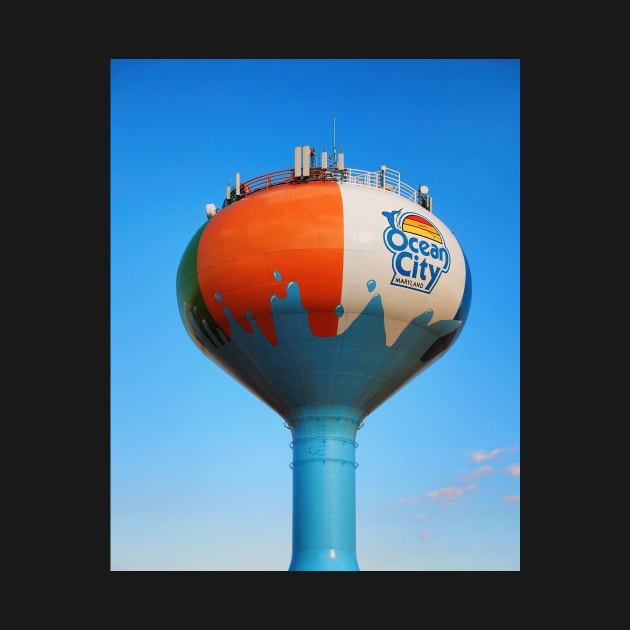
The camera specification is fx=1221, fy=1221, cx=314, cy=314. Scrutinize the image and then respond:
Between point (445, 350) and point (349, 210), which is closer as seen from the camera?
point (349, 210)

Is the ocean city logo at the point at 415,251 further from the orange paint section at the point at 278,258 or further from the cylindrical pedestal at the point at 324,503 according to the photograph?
the cylindrical pedestal at the point at 324,503

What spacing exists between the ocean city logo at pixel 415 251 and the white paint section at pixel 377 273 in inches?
5.1

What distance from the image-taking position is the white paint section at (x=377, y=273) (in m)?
28.9

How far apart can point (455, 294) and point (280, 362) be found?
4723 mm

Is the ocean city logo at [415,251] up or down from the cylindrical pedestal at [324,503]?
up

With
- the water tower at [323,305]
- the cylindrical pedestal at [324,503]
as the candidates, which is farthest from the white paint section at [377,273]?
the cylindrical pedestal at [324,503]

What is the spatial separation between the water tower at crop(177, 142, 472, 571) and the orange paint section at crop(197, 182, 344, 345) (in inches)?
1.1

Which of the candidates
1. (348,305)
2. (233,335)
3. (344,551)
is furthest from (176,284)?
(344,551)

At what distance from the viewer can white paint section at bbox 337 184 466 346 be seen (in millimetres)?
28875

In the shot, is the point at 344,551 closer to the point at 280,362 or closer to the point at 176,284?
the point at 280,362

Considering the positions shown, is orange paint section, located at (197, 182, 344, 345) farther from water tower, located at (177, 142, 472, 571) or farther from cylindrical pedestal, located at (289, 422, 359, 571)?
cylindrical pedestal, located at (289, 422, 359, 571)

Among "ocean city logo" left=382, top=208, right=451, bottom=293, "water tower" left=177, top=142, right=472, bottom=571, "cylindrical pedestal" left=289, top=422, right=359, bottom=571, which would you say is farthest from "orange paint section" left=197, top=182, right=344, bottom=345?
"cylindrical pedestal" left=289, top=422, right=359, bottom=571

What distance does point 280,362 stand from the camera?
29.9 metres

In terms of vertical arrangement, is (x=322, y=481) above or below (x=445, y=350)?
below
